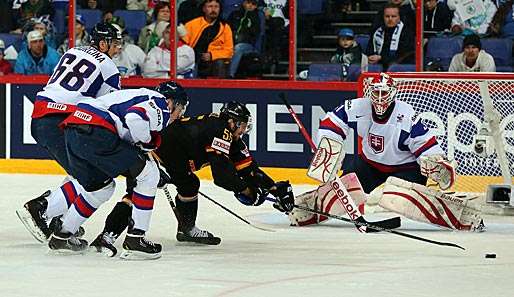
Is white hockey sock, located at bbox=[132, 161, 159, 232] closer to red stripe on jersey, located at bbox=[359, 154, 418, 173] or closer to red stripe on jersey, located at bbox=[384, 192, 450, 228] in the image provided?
red stripe on jersey, located at bbox=[384, 192, 450, 228]

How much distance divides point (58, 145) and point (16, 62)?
4.15 m

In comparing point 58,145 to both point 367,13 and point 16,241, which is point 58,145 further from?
point 367,13

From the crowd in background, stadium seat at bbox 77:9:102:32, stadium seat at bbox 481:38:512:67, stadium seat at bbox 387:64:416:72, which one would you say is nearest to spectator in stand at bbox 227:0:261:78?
the crowd in background

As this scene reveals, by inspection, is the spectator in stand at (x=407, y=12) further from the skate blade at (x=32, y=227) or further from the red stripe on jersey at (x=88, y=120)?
the red stripe on jersey at (x=88, y=120)

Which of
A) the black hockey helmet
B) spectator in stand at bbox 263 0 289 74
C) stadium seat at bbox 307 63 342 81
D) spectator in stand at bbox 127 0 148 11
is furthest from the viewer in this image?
spectator in stand at bbox 127 0 148 11

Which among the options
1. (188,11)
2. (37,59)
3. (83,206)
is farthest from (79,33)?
(83,206)

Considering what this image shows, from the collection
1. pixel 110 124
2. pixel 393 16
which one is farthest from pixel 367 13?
pixel 110 124

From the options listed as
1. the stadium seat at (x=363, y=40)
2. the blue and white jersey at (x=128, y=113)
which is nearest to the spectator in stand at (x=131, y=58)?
the stadium seat at (x=363, y=40)

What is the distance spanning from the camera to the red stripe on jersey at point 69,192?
277 inches

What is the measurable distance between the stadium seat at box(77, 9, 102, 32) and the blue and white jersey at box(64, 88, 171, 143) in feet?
14.2

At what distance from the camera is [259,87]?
10312mm

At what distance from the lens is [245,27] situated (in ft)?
33.8

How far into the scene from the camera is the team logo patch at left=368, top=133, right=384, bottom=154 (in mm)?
8070

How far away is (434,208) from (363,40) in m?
2.52
